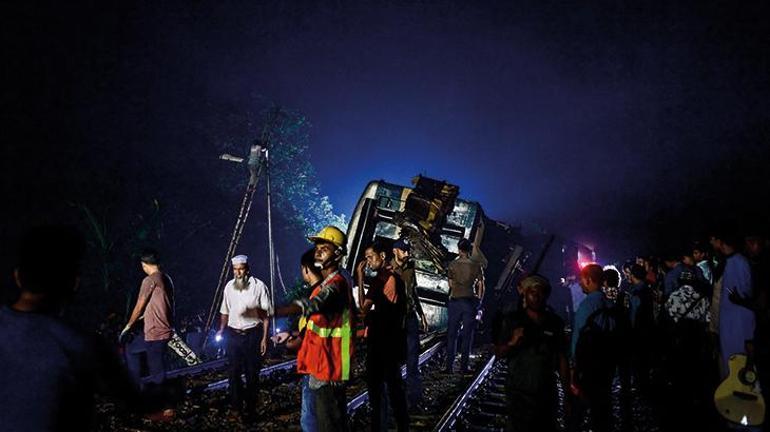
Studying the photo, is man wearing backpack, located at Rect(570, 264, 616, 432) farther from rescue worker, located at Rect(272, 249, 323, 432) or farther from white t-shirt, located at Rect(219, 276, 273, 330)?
white t-shirt, located at Rect(219, 276, 273, 330)

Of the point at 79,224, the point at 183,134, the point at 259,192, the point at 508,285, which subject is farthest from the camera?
the point at 259,192

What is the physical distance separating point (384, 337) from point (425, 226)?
29.2ft

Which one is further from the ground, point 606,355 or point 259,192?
point 259,192

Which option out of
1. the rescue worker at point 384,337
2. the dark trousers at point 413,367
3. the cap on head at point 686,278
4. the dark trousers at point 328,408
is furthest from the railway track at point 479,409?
the cap on head at point 686,278

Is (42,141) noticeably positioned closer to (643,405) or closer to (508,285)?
(508,285)

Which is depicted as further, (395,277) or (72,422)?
(395,277)

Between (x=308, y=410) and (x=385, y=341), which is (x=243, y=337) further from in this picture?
(x=308, y=410)

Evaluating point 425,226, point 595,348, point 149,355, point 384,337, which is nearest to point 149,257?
point 149,355

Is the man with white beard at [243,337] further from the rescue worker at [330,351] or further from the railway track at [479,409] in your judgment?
the railway track at [479,409]

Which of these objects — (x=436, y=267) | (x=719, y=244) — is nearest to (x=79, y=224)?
(x=436, y=267)

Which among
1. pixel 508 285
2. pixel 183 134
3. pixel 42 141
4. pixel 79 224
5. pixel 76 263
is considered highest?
pixel 183 134

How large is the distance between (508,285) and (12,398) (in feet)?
50.6

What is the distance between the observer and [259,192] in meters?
44.7

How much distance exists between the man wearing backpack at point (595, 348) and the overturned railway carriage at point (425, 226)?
331 inches
